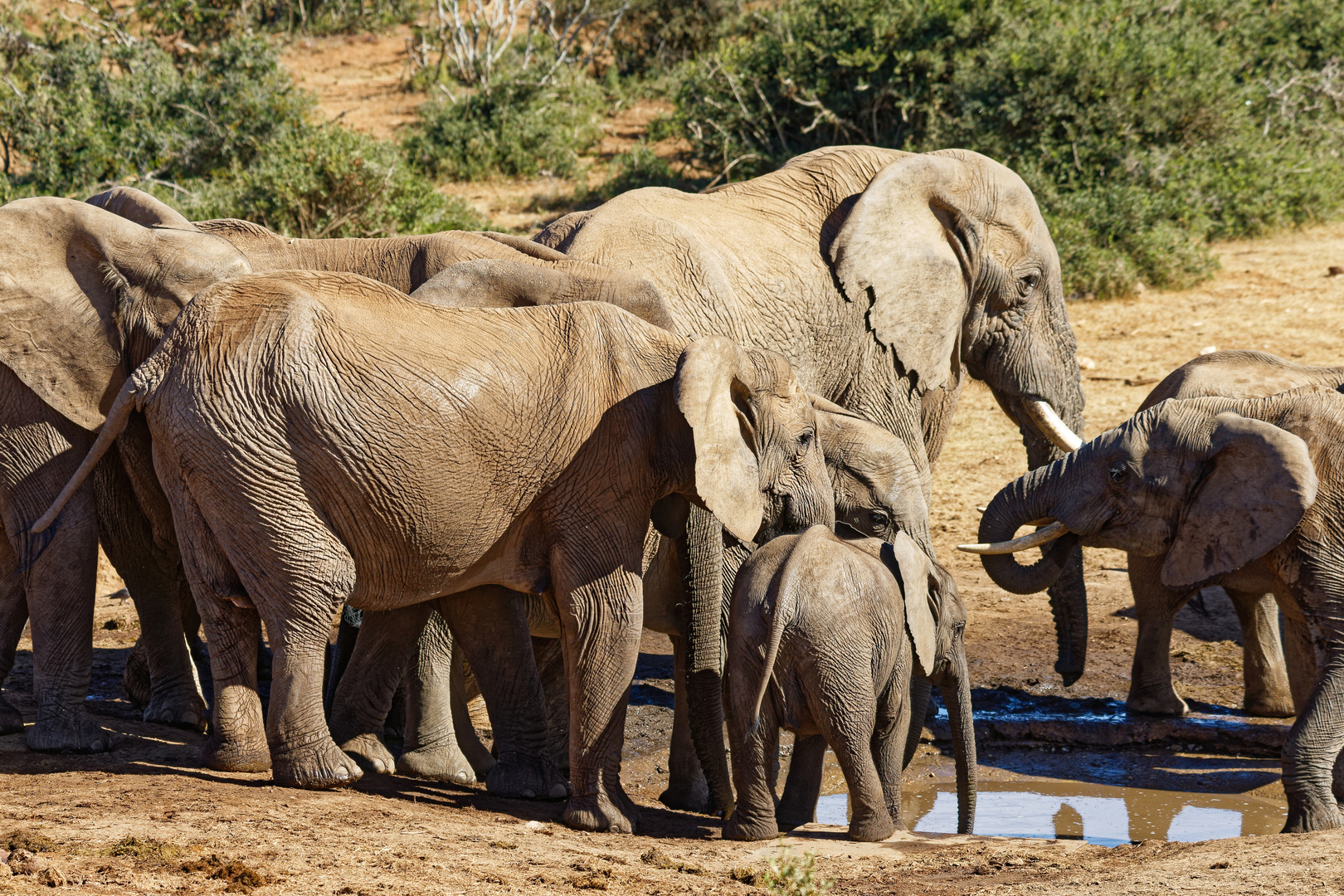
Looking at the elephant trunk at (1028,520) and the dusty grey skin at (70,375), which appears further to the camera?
the elephant trunk at (1028,520)

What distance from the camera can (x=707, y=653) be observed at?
6199 millimetres

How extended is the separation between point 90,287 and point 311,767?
2109 mm

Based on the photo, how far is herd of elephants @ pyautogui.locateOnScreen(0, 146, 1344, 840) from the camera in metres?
5.09

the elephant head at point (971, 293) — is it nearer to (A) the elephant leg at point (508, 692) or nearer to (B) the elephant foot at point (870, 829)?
(A) the elephant leg at point (508, 692)

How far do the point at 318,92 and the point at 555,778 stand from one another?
61.4 ft

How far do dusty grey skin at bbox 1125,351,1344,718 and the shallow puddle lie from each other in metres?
0.81

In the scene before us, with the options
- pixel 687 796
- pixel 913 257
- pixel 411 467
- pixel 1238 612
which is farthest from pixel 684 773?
pixel 1238 612

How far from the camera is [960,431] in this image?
39.5 ft

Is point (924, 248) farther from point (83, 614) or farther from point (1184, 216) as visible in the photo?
point (1184, 216)

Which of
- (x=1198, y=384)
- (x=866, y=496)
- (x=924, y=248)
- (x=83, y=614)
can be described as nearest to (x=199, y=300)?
(x=83, y=614)

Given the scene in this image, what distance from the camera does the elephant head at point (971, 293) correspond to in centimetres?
736

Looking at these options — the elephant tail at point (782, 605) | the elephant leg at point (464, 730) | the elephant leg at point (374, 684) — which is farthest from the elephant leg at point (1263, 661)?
the elephant leg at point (374, 684)

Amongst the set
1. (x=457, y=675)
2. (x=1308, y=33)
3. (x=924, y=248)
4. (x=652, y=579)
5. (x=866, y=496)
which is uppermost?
(x=1308, y=33)

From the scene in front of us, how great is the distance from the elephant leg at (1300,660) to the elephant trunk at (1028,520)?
915 millimetres
